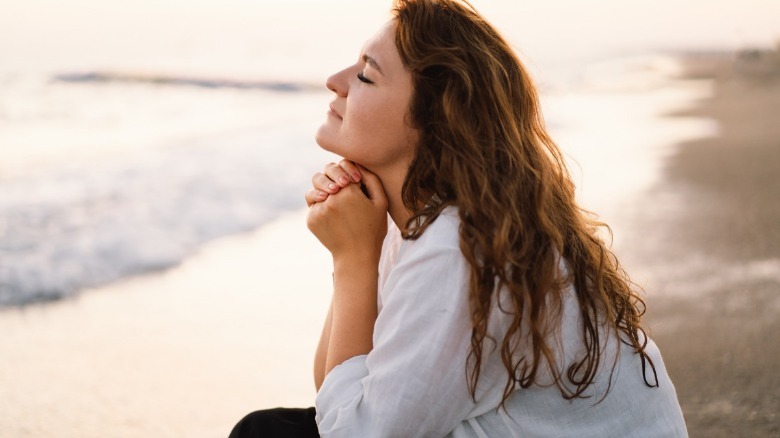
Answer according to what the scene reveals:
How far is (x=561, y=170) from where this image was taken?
223cm

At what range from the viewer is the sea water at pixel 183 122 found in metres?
6.67

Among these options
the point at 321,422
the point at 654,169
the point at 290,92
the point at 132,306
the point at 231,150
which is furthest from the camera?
the point at 290,92

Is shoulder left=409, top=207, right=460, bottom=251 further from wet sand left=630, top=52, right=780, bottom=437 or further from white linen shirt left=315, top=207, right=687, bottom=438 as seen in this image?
wet sand left=630, top=52, right=780, bottom=437

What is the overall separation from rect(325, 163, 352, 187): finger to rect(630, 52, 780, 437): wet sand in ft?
6.67

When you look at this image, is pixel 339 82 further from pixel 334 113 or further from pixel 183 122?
pixel 183 122

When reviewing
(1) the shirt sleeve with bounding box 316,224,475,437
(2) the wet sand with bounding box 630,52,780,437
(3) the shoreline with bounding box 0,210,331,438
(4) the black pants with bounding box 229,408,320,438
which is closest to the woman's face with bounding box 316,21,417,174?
(1) the shirt sleeve with bounding box 316,224,475,437

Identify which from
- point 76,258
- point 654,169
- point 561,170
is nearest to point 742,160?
point 654,169

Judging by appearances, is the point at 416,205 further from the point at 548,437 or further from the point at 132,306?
the point at 132,306

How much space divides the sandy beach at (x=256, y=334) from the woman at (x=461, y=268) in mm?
1791

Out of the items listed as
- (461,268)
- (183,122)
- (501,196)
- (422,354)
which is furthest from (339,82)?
(183,122)

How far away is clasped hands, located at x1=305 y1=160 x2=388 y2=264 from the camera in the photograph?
2264 mm

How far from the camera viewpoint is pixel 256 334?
15.9 ft

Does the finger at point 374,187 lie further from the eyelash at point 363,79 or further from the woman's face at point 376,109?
the eyelash at point 363,79

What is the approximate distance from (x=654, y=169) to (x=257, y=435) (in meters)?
8.40
